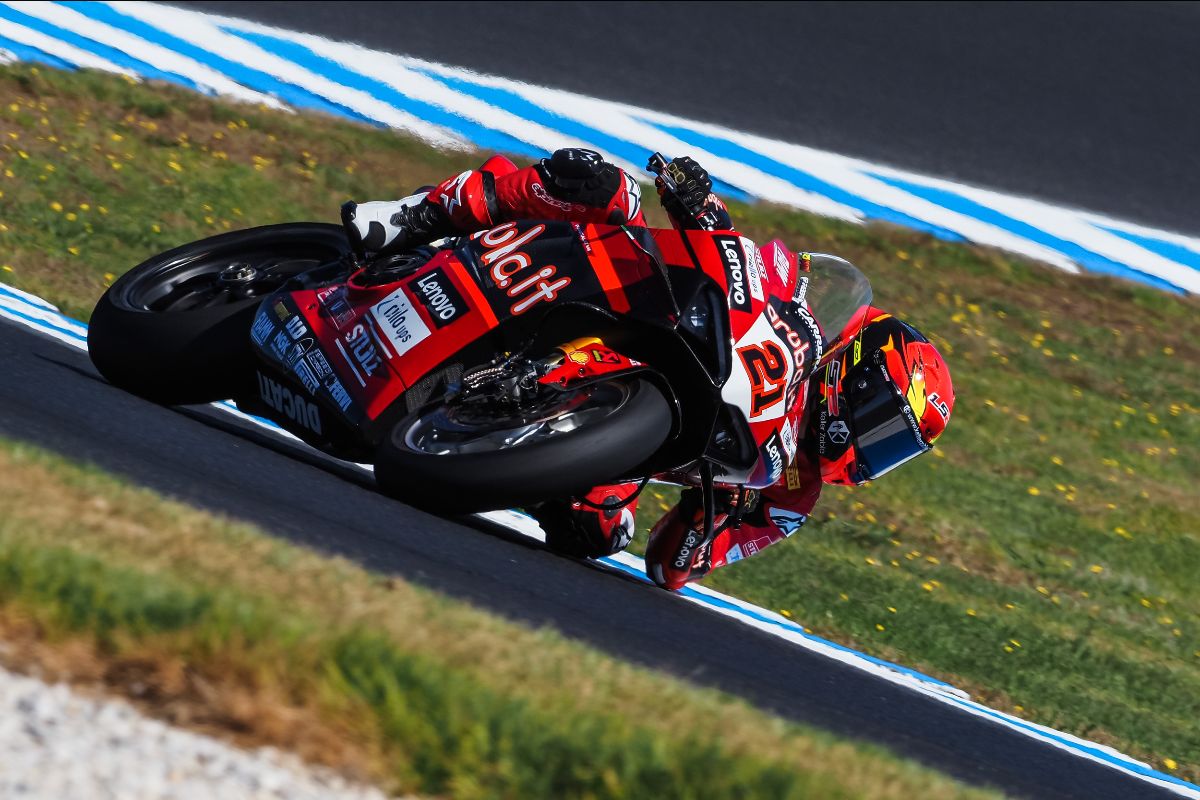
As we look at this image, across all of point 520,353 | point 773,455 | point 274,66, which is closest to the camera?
point 520,353

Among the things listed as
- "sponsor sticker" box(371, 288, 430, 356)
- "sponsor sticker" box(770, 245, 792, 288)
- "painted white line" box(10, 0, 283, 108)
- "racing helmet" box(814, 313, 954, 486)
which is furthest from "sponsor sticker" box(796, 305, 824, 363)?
"painted white line" box(10, 0, 283, 108)

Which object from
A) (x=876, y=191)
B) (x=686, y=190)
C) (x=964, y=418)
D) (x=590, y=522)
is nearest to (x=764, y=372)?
(x=686, y=190)

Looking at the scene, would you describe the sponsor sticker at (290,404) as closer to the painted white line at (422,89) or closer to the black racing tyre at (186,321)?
the black racing tyre at (186,321)

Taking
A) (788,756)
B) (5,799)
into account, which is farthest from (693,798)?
(5,799)

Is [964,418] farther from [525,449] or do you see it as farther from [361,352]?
[525,449]

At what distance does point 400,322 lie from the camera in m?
4.96

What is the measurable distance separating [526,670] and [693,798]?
66 cm

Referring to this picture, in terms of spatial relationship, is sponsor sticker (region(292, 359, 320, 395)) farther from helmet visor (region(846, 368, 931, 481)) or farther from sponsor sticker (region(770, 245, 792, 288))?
helmet visor (region(846, 368, 931, 481))

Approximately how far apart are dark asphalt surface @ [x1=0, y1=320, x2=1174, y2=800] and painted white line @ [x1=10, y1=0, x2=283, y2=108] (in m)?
4.55

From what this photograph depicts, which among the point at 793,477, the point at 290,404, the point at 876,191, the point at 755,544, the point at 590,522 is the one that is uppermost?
the point at 876,191

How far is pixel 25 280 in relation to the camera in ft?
23.4

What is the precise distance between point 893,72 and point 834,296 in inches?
276

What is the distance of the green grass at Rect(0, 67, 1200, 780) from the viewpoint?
689 centimetres

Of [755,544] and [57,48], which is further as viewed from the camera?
[57,48]
